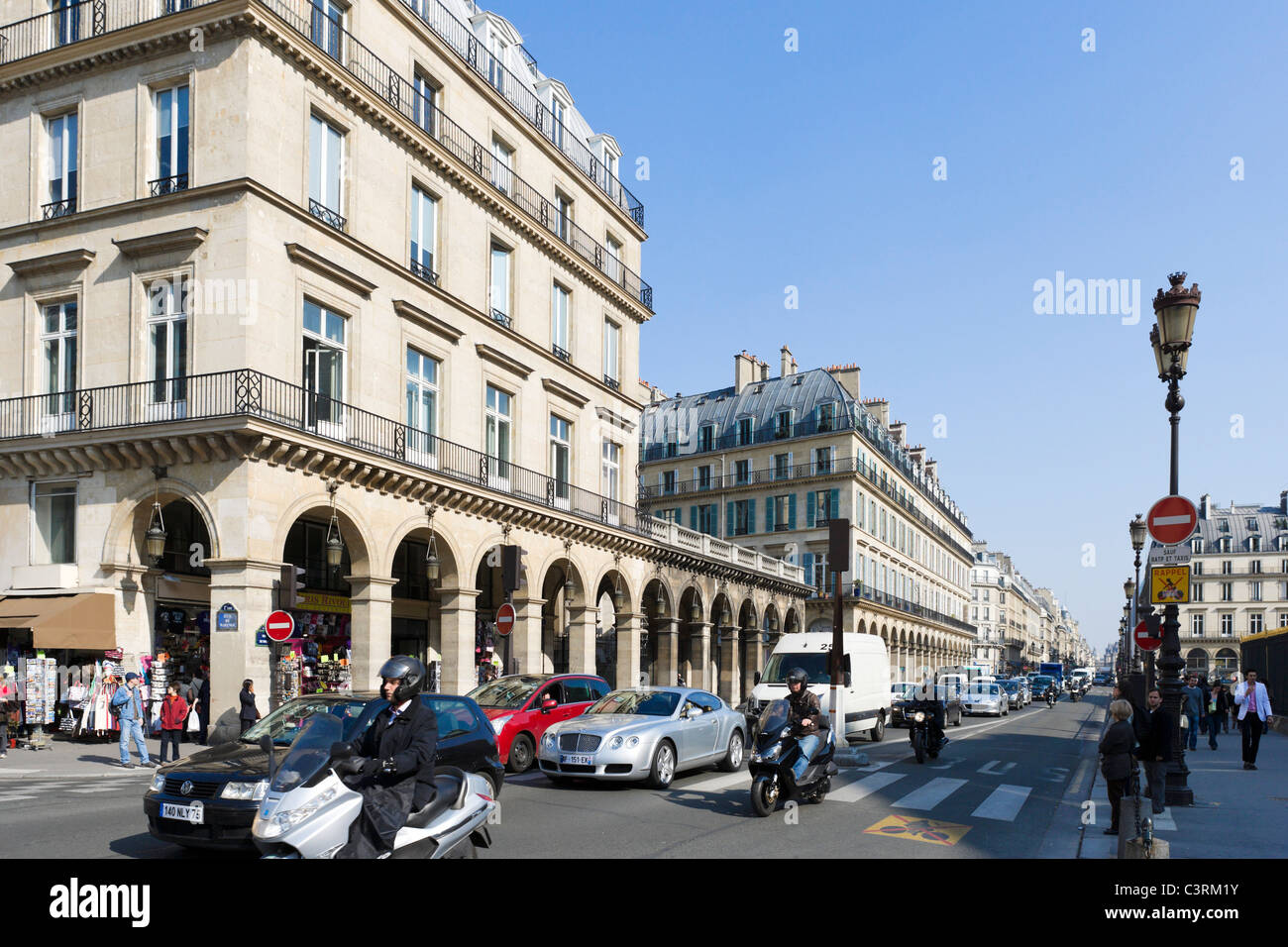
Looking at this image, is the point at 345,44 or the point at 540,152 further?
the point at 540,152

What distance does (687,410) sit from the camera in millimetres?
73062

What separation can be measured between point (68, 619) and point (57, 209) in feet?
31.4

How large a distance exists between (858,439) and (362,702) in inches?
2198

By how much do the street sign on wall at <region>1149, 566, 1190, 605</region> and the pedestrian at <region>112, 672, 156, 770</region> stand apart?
1548cm

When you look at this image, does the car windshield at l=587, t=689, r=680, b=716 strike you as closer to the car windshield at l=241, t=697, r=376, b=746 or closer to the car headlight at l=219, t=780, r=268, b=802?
the car windshield at l=241, t=697, r=376, b=746

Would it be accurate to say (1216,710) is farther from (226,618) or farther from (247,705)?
(226,618)

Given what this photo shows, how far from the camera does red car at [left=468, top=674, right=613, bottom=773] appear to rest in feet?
53.9

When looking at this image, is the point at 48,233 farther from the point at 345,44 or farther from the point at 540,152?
the point at 540,152

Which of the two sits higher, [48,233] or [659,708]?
[48,233]

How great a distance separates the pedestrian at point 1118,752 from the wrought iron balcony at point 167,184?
67.2 ft

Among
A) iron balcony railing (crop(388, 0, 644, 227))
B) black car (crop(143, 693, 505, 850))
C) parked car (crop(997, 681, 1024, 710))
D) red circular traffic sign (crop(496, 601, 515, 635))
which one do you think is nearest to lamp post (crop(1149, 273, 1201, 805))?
black car (crop(143, 693, 505, 850))

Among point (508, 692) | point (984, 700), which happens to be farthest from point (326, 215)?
point (984, 700)

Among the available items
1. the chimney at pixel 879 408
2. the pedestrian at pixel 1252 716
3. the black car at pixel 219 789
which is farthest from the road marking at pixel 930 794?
the chimney at pixel 879 408
